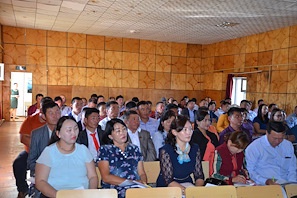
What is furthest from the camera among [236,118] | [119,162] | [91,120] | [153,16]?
[153,16]

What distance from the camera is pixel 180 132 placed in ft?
9.70

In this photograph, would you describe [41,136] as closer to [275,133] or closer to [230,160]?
[230,160]

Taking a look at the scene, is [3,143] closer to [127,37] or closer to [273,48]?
[127,37]

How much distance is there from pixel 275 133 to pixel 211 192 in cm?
150

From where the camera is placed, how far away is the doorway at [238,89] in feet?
40.3

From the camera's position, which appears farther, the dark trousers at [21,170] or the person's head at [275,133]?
the dark trousers at [21,170]

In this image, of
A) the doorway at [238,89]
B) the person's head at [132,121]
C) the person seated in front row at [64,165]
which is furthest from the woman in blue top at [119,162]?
the doorway at [238,89]

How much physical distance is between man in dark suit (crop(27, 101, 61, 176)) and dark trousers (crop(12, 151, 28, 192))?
3.03 feet

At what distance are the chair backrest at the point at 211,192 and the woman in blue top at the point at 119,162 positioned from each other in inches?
26.4

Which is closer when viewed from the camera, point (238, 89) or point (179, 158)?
point (179, 158)

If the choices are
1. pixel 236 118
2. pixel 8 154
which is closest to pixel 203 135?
pixel 236 118

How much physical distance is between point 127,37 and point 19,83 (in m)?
6.42

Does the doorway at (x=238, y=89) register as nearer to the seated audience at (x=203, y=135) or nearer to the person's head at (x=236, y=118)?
the person's head at (x=236, y=118)

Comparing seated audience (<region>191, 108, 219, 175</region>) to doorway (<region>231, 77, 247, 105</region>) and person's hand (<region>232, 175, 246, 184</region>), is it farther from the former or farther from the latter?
doorway (<region>231, 77, 247, 105</region>)
